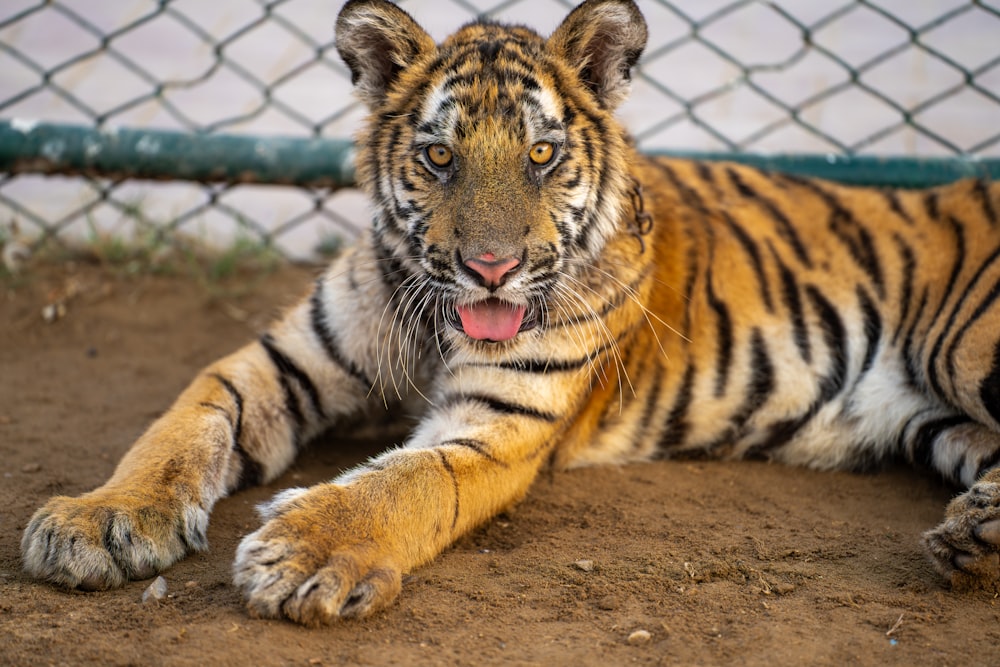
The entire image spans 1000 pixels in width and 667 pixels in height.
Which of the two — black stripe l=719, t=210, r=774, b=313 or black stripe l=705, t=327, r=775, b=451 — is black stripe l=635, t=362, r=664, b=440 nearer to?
black stripe l=705, t=327, r=775, b=451

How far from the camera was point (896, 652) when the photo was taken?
6.46 feet

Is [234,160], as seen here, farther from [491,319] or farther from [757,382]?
[757,382]

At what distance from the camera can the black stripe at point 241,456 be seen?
273 centimetres

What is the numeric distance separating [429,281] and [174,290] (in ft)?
5.64

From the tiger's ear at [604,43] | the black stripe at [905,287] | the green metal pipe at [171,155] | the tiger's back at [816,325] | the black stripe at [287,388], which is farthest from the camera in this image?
the green metal pipe at [171,155]

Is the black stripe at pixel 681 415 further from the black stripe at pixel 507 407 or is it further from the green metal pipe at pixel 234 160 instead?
the green metal pipe at pixel 234 160

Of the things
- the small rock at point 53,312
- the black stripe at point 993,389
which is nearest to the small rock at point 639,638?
the black stripe at point 993,389

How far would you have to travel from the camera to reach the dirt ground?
1.94 metres

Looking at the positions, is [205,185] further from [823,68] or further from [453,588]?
[823,68]

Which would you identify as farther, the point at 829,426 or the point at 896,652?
the point at 829,426

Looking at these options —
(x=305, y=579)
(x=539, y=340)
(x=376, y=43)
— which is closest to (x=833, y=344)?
(x=539, y=340)

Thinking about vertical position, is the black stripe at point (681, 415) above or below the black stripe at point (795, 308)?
below

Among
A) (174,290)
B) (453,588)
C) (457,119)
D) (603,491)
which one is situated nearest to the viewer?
(453,588)

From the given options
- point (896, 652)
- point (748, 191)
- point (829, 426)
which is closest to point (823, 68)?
point (748, 191)
